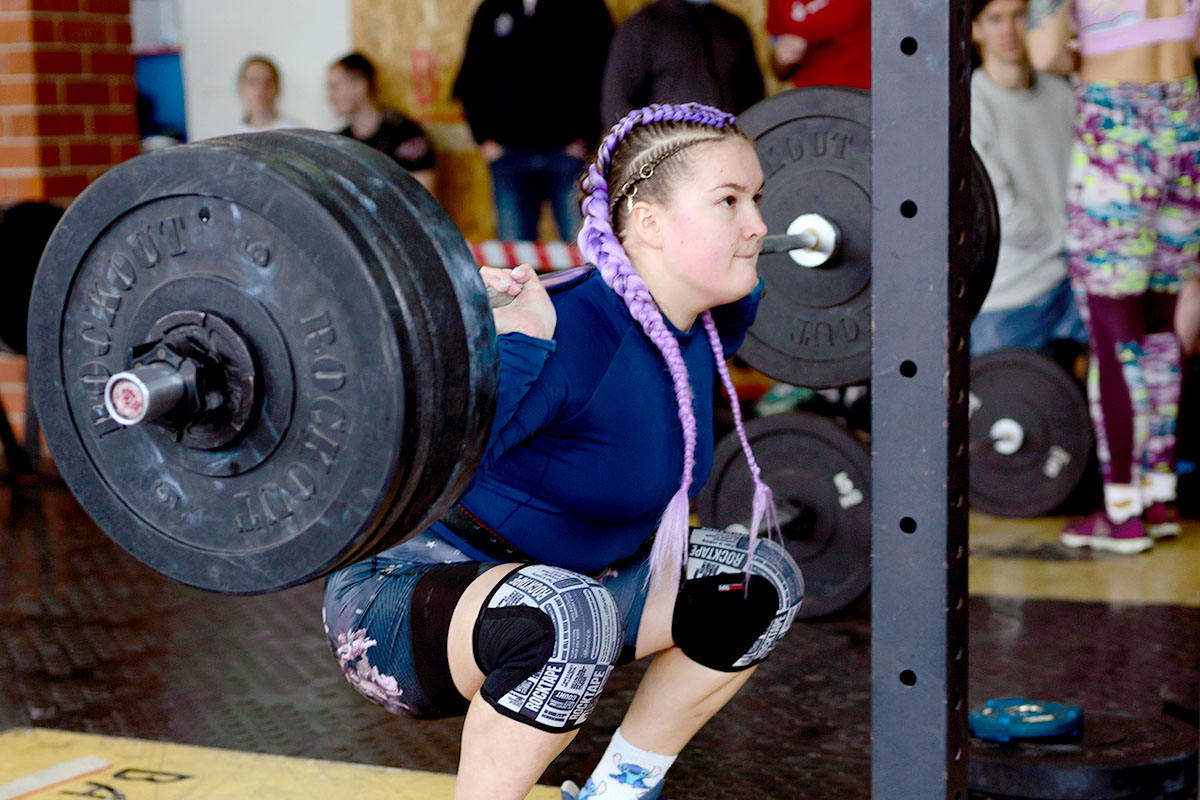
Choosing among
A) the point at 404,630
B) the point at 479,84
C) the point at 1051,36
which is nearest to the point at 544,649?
the point at 404,630

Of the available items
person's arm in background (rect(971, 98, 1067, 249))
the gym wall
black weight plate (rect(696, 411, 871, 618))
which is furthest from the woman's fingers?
the gym wall

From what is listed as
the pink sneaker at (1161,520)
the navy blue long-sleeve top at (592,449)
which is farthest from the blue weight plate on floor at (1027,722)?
the pink sneaker at (1161,520)

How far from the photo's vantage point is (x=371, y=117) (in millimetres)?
5137

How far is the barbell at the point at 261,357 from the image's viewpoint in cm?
104

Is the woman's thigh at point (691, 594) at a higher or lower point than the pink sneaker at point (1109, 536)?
higher

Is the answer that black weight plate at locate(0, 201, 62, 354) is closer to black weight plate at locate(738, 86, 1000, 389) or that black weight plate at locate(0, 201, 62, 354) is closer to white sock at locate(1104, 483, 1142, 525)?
black weight plate at locate(738, 86, 1000, 389)

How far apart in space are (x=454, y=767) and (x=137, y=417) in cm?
106

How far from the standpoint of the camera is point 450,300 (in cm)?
108

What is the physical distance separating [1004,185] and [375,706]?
86.2 inches

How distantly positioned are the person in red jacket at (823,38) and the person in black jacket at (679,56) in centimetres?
27

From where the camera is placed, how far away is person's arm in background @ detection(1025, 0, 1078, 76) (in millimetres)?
3119

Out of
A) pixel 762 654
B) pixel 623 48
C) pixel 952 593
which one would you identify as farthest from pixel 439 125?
pixel 952 593

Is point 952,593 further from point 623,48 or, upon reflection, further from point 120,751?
point 623,48

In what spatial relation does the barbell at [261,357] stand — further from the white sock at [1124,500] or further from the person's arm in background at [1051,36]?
the person's arm in background at [1051,36]
